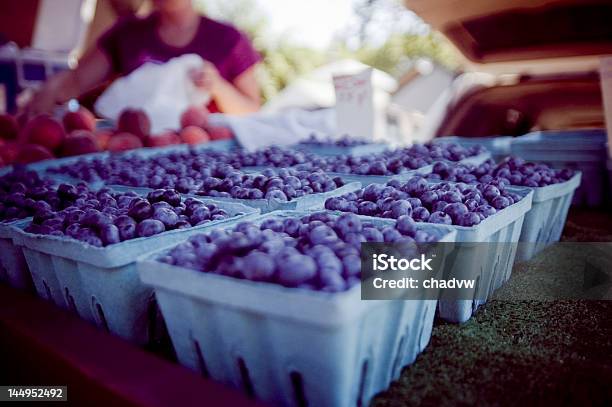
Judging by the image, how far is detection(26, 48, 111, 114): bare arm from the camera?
377 cm

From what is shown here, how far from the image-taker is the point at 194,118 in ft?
9.40

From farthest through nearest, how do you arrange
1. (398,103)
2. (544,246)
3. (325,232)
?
(398,103), (544,246), (325,232)

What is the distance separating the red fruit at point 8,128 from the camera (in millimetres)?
2586

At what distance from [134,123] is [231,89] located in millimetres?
991

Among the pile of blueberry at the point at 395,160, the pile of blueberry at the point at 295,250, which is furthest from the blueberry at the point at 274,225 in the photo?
the pile of blueberry at the point at 395,160

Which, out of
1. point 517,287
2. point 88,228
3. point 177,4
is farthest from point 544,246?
point 177,4

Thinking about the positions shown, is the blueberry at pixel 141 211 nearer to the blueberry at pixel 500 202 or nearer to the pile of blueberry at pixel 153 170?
the pile of blueberry at pixel 153 170

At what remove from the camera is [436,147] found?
2.00m

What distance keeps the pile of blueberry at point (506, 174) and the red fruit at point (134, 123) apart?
1694 mm

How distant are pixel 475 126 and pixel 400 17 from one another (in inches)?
473

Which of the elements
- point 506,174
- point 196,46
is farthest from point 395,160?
point 196,46

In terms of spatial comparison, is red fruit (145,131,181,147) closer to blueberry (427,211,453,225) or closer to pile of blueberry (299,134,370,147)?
pile of blueberry (299,134,370,147)

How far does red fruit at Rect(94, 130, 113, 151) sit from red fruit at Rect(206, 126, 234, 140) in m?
0.53

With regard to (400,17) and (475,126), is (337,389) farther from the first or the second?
(400,17)
